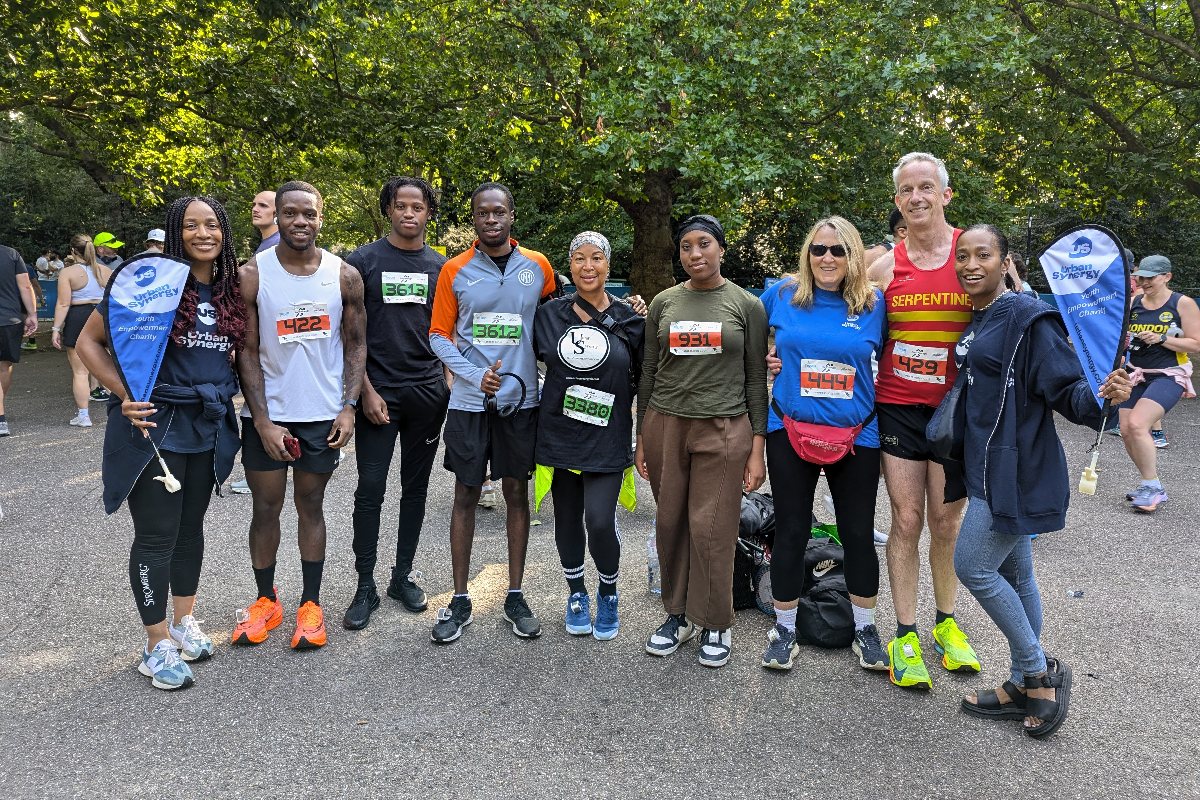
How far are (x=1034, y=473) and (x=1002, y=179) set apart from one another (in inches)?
536

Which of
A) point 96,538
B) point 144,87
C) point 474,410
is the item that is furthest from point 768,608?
point 144,87

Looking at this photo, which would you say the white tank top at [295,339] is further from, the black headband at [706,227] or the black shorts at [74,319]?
the black shorts at [74,319]

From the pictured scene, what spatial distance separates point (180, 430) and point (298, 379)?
556 mm

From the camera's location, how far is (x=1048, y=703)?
3.25 metres

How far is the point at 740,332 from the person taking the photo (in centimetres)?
387

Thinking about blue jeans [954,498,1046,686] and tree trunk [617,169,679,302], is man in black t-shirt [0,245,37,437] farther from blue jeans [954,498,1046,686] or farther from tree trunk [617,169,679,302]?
blue jeans [954,498,1046,686]

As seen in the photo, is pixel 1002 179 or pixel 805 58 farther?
pixel 1002 179

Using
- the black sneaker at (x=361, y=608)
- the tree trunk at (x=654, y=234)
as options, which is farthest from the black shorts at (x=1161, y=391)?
the tree trunk at (x=654, y=234)

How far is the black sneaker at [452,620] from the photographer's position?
4063 millimetres

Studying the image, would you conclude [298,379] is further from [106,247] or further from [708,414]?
[106,247]

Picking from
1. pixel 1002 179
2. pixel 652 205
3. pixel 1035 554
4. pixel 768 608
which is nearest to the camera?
pixel 768 608

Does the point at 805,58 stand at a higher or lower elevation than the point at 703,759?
higher

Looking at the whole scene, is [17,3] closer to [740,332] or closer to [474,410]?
[474,410]

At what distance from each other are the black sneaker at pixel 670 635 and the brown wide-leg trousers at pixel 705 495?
0.14 meters
